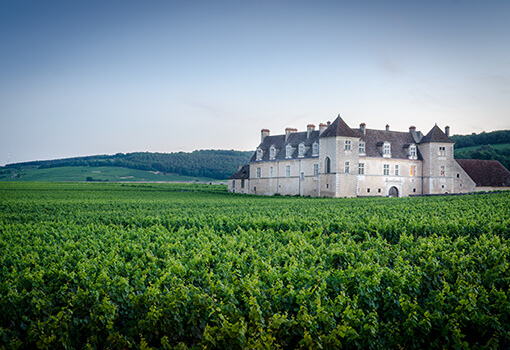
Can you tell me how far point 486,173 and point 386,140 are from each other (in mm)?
18948

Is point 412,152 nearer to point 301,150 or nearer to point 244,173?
point 301,150

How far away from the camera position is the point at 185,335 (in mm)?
8008

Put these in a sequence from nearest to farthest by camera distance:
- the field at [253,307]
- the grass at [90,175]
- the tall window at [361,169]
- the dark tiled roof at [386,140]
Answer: the field at [253,307] < the tall window at [361,169] < the dark tiled roof at [386,140] < the grass at [90,175]

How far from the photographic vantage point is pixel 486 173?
6931cm

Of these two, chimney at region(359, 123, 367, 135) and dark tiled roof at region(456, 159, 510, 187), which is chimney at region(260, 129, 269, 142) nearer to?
chimney at region(359, 123, 367, 135)

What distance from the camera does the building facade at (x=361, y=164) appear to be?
2286 inches

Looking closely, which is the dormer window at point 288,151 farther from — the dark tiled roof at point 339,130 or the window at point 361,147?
the window at point 361,147

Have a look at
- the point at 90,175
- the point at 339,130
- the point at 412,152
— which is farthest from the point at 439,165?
the point at 90,175

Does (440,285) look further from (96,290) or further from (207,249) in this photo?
(96,290)

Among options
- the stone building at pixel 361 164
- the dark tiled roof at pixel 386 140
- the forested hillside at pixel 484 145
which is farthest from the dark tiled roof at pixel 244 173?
the forested hillside at pixel 484 145

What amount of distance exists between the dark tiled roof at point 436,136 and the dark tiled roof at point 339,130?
13.3 meters

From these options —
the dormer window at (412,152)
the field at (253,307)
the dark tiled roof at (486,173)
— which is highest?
the dormer window at (412,152)

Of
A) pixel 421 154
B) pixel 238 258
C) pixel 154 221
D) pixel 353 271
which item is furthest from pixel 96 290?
pixel 421 154

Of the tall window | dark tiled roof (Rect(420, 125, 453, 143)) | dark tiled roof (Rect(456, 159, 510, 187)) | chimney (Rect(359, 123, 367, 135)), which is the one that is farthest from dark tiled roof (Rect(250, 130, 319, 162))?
dark tiled roof (Rect(456, 159, 510, 187))
